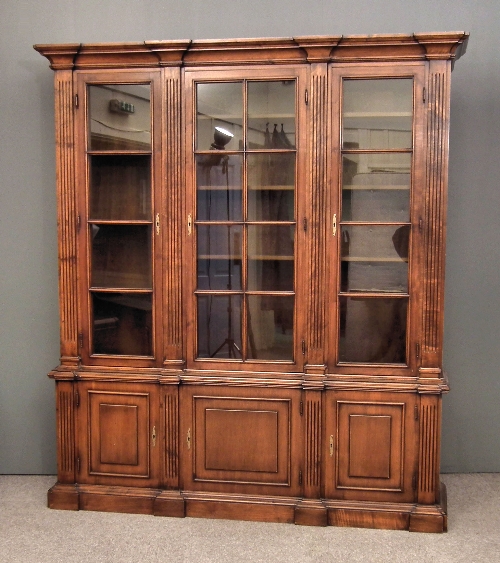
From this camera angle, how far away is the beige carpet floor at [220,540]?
9.16 feet

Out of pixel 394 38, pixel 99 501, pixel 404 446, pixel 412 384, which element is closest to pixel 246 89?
pixel 394 38

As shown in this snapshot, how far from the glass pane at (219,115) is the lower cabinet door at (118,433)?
127 centimetres

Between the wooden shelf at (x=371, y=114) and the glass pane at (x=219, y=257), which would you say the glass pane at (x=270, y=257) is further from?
the wooden shelf at (x=371, y=114)

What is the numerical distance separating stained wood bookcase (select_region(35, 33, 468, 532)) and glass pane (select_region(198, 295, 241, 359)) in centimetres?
1

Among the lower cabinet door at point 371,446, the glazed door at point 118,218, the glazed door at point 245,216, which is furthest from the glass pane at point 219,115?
the lower cabinet door at point 371,446

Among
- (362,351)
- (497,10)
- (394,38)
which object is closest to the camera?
(394,38)

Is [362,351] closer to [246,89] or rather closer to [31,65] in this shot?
[246,89]

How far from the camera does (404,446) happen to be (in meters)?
3.05

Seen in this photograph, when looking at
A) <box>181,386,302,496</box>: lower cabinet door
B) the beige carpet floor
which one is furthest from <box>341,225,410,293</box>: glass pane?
the beige carpet floor

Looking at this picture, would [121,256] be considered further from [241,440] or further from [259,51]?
[259,51]

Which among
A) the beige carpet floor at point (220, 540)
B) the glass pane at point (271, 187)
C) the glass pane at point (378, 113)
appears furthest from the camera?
the glass pane at point (271, 187)

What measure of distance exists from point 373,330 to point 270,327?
19.7 inches

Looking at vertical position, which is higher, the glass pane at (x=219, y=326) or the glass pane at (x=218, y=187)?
the glass pane at (x=218, y=187)

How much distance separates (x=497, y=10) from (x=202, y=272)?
2.18 metres
